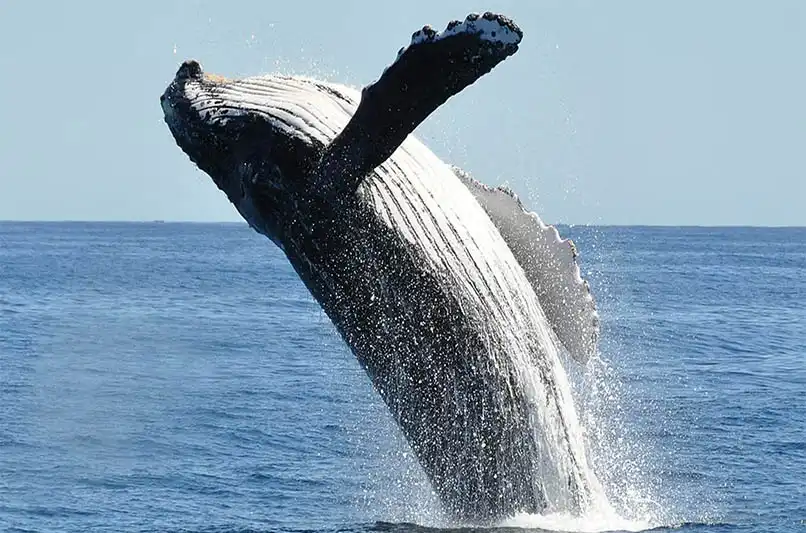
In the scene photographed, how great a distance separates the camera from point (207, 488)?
11.0 meters

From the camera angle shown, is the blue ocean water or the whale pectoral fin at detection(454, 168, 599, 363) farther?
the blue ocean water

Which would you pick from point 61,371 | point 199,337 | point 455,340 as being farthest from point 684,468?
point 199,337

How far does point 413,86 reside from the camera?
21.0ft

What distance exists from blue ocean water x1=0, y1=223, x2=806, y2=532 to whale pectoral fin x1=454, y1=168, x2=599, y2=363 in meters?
0.44

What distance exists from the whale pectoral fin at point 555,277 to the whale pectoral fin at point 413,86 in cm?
150

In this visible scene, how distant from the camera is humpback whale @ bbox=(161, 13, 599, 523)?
7293mm

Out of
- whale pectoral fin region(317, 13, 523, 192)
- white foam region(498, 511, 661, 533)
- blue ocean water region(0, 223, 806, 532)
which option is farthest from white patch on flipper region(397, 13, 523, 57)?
white foam region(498, 511, 661, 533)

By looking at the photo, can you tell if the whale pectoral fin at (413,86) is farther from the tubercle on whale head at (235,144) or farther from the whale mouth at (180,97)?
the whale mouth at (180,97)

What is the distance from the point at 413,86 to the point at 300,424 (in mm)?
8704

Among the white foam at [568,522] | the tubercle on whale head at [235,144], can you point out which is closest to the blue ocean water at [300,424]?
the white foam at [568,522]

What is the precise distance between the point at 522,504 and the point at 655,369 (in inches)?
534

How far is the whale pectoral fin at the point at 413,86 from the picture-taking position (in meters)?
6.00

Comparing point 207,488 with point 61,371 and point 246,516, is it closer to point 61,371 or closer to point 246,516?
point 246,516

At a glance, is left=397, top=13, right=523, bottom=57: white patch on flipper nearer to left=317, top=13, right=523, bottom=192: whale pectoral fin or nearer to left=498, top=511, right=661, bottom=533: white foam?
left=317, top=13, right=523, bottom=192: whale pectoral fin
